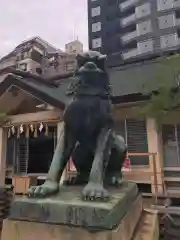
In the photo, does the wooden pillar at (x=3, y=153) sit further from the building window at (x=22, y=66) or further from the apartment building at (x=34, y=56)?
the building window at (x=22, y=66)

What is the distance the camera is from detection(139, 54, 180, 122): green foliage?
5.37 metres

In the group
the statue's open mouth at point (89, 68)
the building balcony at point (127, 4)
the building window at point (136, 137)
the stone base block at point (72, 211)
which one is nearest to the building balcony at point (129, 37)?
the building balcony at point (127, 4)

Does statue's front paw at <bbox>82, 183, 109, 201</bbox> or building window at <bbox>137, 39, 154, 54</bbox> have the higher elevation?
building window at <bbox>137, 39, 154, 54</bbox>

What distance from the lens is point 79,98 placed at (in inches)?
84.1

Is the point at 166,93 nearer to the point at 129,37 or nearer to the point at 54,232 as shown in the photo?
the point at 54,232

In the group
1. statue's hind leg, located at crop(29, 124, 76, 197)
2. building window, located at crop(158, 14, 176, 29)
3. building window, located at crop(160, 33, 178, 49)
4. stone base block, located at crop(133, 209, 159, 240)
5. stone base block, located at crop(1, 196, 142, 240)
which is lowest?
stone base block, located at crop(133, 209, 159, 240)

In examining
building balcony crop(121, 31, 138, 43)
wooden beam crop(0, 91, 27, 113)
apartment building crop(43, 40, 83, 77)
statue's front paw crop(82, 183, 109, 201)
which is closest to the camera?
statue's front paw crop(82, 183, 109, 201)

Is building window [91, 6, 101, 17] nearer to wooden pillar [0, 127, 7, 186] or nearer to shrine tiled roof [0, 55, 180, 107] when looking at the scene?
shrine tiled roof [0, 55, 180, 107]

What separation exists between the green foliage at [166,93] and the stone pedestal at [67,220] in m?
3.93

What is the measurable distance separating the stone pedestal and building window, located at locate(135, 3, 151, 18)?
34.7 metres

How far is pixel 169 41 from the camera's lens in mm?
31172

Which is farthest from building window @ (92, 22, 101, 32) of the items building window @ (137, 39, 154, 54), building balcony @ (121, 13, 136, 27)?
building window @ (137, 39, 154, 54)

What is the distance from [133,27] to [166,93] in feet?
111

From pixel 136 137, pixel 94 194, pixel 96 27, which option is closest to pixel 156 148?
pixel 136 137
